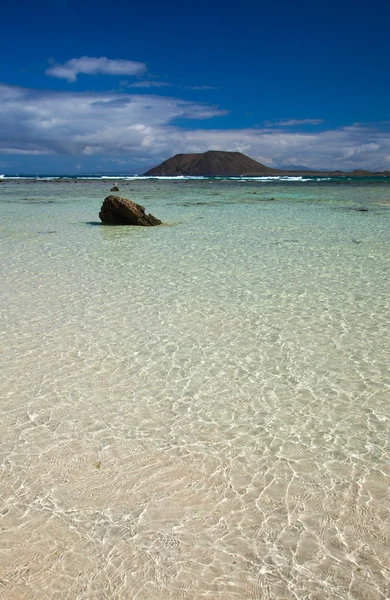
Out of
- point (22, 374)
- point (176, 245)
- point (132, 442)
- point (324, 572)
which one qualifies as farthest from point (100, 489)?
point (176, 245)

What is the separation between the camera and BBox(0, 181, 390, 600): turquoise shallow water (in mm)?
2412

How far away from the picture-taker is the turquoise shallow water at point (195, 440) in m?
2.41

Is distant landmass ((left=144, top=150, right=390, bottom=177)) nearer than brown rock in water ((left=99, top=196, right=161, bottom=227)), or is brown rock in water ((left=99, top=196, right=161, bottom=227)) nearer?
brown rock in water ((left=99, top=196, right=161, bottom=227))

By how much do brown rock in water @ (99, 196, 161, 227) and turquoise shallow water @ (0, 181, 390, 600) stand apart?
28.3 ft

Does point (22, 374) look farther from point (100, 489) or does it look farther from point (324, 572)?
point (324, 572)

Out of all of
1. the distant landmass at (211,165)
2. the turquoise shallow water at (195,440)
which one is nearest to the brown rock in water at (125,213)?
the turquoise shallow water at (195,440)

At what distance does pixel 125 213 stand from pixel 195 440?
13.6 m

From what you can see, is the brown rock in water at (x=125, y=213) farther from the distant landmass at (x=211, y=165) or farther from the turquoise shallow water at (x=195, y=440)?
the distant landmass at (x=211, y=165)

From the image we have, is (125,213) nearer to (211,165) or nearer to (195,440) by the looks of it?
(195,440)

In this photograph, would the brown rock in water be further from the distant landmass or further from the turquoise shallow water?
the distant landmass

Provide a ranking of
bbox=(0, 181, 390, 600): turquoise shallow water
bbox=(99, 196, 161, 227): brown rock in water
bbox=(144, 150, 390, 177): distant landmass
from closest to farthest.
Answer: bbox=(0, 181, 390, 600): turquoise shallow water
bbox=(99, 196, 161, 227): brown rock in water
bbox=(144, 150, 390, 177): distant landmass

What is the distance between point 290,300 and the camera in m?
7.03

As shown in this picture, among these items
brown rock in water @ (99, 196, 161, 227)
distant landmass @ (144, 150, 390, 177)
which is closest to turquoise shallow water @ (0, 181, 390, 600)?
brown rock in water @ (99, 196, 161, 227)

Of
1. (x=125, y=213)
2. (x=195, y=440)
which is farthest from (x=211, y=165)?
(x=195, y=440)
